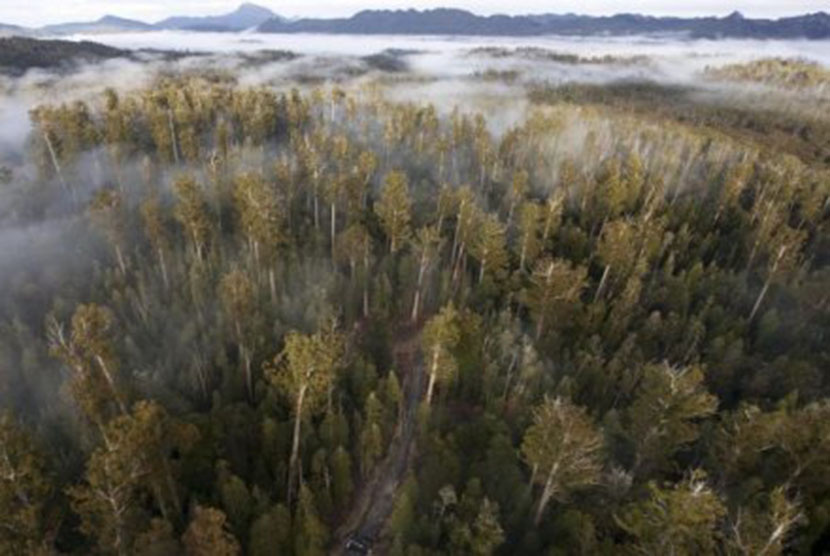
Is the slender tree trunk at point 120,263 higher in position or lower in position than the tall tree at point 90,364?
lower

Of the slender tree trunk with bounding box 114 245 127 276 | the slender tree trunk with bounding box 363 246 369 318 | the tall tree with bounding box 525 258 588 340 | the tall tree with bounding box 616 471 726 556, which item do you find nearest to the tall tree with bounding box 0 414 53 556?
the tall tree with bounding box 616 471 726 556

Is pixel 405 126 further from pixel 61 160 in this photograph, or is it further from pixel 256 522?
pixel 256 522

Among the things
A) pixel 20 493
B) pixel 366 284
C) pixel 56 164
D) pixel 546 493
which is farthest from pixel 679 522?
pixel 56 164

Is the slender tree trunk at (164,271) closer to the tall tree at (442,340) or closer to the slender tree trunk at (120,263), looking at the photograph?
the slender tree trunk at (120,263)

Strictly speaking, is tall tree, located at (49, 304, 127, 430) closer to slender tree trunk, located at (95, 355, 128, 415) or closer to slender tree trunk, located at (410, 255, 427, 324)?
slender tree trunk, located at (95, 355, 128, 415)

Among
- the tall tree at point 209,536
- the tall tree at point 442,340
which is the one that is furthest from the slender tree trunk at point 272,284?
the tall tree at point 209,536

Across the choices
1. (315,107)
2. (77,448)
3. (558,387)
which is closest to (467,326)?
(558,387)

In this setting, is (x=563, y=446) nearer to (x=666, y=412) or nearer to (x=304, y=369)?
(x=666, y=412)
